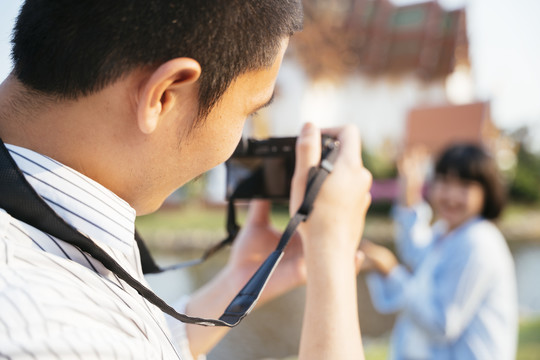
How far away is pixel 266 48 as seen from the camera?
2.25 feet

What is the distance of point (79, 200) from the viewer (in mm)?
592

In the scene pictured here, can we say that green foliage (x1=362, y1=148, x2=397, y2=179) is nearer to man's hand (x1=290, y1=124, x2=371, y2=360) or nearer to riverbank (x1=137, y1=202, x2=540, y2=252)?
riverbank (x1=137, y1=202, x2=540, y2=252)

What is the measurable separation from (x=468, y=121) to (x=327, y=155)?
1668 cm

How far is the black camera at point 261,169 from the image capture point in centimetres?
115

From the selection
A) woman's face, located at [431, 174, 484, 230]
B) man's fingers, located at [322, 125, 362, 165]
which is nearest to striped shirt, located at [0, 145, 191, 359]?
man's fingers, located at [322, 125, 362, 165]

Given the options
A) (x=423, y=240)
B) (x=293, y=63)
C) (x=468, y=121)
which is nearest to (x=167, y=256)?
(x=423, y=240)

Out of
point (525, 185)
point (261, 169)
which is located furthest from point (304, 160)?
point (525, 185)

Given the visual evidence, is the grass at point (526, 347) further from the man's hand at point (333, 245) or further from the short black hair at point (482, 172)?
the man's hand at point (333, 245)

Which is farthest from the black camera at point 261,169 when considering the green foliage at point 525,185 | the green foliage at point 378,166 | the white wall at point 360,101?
the green foliage at point 525,185

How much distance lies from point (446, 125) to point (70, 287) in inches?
673

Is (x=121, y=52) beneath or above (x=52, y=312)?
above

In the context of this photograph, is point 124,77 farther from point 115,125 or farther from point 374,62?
point 374,62

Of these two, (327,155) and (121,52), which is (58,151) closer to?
(121,52)

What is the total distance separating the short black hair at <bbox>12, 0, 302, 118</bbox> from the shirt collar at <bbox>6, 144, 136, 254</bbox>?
92mm
